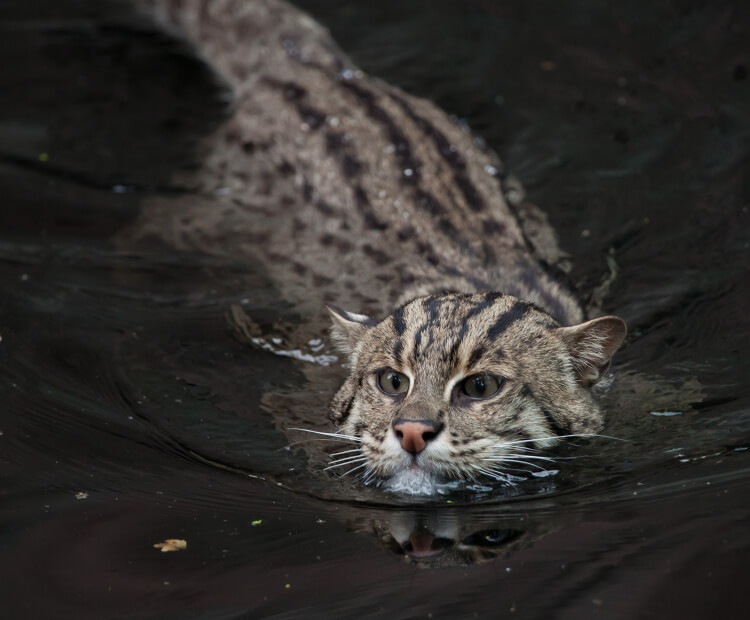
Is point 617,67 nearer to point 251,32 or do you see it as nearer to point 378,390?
point 251,32

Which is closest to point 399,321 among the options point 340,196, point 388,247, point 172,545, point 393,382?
point 393,382

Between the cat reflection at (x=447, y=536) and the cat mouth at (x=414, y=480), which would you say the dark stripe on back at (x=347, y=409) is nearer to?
the cat mouth at (x=414, y=480)

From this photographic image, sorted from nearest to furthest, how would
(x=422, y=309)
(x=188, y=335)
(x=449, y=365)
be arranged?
(x=449, y=365) < (x=422, y=309) < (x=188, y=335)

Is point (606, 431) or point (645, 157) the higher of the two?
point (645, 157)

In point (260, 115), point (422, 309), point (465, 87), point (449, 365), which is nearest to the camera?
point (449, 365)

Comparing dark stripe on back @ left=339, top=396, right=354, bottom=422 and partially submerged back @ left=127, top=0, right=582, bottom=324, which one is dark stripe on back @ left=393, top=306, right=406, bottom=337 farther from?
partially submerged back @ left=127, top=0, right=582, bottom=324

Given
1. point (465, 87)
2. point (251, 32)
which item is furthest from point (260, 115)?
point (465, 87)

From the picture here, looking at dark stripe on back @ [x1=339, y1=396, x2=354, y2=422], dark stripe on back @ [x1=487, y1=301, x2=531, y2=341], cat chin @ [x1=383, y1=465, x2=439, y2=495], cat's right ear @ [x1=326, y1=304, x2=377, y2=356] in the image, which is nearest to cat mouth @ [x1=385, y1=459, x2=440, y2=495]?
cat chin @ [x1=383, y1=465, x2=439, y2=495]
